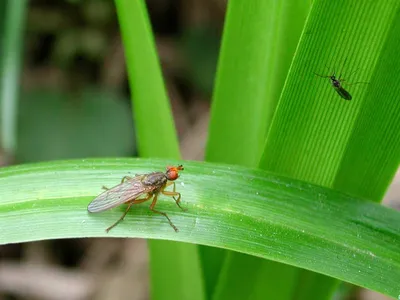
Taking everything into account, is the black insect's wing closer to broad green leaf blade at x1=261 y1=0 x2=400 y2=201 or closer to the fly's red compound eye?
broad green leaf blade at x1=261 y1=0 x2=400 y2=201

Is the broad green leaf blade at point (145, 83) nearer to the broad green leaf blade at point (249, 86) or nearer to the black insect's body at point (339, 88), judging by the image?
the broad green leaf blade at point (249, 86)

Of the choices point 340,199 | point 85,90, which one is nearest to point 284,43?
point 340,199

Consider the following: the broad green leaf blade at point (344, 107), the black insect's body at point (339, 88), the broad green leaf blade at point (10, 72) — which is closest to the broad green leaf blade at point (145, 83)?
the broad green leaf blade at point (344, 107)

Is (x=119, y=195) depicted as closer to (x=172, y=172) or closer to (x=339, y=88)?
(x=172, y=172)

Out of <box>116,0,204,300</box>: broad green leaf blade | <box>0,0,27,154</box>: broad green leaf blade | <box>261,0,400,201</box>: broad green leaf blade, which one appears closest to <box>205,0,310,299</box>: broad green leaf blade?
<box>116,0,204,300</box>: broad green leaf blade

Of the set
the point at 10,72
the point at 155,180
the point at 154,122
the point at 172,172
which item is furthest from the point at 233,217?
the point at 10,72
